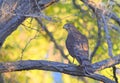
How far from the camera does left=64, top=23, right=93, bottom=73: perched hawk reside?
3720mm

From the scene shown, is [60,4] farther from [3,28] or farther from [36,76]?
[3,28]

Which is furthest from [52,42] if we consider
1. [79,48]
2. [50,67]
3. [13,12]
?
[50,67]

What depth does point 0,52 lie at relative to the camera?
6215 mm

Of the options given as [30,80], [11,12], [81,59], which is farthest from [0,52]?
[81,59]

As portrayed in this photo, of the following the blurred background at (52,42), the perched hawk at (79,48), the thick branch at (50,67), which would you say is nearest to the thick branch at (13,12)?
the perched hawk at (79,48)

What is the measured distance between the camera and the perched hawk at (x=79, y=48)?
372cm

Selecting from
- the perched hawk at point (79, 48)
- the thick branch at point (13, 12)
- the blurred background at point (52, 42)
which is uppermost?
the thick branch at point (13, 12)

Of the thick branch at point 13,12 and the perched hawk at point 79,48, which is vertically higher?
the thick branch at point 13,12

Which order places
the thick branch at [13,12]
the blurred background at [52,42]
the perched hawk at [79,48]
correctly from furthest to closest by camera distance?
the blurred background at [52,42] < the thick branch at [13,12] < the perched hawk at [79,48]

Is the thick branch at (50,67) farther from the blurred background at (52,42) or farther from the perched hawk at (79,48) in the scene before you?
the blurred background at (52,42)

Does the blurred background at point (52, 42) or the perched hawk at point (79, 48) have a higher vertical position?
the perched hawk at point (79, 48)

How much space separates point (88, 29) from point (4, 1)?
2742 millimetres

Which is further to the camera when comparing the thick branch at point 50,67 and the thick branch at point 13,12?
the thick branch at point 13,12

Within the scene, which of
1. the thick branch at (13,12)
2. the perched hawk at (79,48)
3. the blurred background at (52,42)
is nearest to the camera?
the perched hawk at (79,48)
